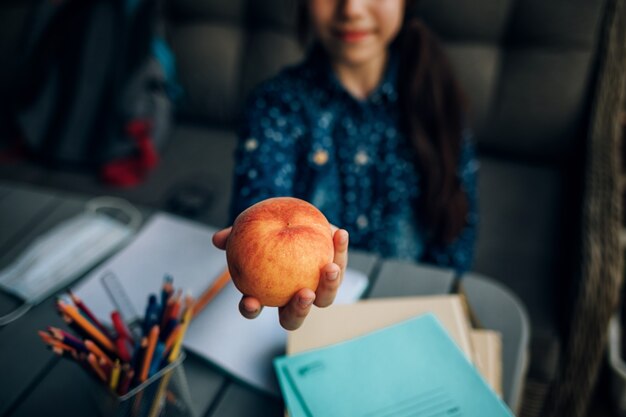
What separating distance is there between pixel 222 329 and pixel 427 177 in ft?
1.76

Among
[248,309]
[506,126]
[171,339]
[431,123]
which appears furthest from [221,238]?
[506,126]

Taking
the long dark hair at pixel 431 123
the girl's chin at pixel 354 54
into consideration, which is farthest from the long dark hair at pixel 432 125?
the girl's chin at pixel 354 54

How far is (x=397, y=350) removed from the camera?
58 cm

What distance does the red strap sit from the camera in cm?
153

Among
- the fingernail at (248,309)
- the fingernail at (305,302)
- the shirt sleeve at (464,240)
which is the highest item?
the fingernail at (305,302)

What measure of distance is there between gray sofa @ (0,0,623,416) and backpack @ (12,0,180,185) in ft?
0.22

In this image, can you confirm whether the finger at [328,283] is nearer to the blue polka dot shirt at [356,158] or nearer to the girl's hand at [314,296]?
the girl's hand at [314,296]

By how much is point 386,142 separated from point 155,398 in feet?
2.19

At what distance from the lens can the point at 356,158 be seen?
102 cm

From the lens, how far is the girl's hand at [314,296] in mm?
355

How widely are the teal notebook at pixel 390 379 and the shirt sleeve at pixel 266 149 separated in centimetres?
27

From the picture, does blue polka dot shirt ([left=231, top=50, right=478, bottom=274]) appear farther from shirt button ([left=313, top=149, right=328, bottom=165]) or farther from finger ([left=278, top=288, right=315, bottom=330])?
finger ([left=278, top=288, right=315, bottom=330])

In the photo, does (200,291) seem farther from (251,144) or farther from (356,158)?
(356,158)

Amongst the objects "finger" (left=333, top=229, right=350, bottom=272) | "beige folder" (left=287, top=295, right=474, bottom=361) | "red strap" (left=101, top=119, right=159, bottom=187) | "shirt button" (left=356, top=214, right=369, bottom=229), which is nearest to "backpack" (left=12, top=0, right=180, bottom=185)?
"red strap" (left=101, top=119, right=159, bottom=187)
